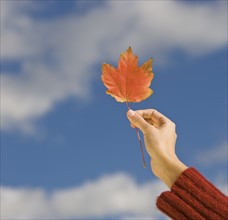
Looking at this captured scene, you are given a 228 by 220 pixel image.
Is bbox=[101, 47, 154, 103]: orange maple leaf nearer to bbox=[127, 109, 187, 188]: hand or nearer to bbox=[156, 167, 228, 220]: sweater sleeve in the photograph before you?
bbox=[127, 109, 187, 188]: hand

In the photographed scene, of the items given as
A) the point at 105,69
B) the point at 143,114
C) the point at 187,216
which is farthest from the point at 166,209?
the point at 105,69

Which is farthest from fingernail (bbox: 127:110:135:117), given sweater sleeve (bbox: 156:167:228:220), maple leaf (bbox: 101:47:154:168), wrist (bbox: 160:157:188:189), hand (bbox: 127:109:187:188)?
sweater sleeve (bbox: 156:167:228:220)

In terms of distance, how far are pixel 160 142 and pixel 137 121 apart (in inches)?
14.9

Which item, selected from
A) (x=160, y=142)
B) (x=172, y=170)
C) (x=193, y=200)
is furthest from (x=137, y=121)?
(x=193, y=200)

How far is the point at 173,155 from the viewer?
10.4ft

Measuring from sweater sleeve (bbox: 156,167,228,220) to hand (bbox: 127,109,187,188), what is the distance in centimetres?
7

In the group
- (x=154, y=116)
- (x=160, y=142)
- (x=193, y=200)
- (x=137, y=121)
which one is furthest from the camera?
(x=154, y=116)

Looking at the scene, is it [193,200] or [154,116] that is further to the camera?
[154,116]

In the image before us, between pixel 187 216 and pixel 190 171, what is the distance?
0.27 m

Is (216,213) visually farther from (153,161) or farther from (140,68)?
(140,68)

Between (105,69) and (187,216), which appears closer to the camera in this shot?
(187,216)

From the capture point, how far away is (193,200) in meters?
2.91

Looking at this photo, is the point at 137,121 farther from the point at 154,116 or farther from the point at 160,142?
the point at 160,142

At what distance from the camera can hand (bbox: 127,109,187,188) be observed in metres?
3.03
